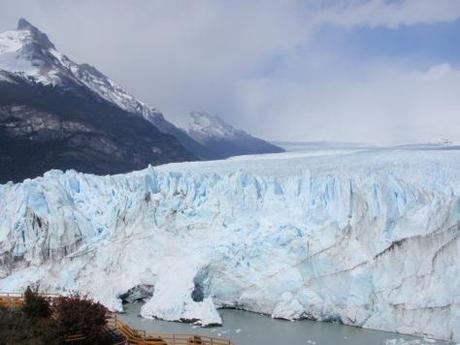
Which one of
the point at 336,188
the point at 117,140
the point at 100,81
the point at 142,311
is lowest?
the point at 142,311

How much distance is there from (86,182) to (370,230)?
9.41 meters

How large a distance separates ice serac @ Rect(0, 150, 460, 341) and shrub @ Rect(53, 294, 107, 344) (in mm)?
4373

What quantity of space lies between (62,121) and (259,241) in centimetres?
4942

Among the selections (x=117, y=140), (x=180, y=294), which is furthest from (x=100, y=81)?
(x=180, y=294)

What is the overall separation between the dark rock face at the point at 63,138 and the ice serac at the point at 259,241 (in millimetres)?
33894

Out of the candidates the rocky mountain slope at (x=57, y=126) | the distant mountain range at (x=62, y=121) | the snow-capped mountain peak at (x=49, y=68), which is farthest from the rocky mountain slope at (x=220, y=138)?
the rocky mountain slope at (x=57, y=126)

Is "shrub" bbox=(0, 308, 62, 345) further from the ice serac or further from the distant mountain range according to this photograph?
the distant mountain range

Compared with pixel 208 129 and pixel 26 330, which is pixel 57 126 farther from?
pixel 208 129

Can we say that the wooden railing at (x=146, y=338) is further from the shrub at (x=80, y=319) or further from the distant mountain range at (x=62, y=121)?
the distant mountain range at (x=62, y=121)

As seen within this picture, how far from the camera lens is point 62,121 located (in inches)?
2468

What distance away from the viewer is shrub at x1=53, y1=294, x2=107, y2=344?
35.8ft

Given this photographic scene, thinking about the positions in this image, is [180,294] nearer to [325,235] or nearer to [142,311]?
[142,311]

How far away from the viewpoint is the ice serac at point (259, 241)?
14.4 m

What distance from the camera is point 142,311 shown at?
1591 centimetres
